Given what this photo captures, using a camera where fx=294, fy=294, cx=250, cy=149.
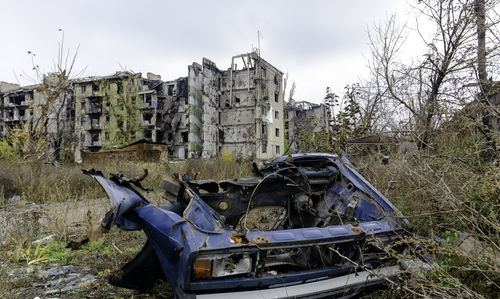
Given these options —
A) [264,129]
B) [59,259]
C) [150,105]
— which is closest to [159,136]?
[150,105]

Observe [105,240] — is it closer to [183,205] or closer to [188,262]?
[183,205]

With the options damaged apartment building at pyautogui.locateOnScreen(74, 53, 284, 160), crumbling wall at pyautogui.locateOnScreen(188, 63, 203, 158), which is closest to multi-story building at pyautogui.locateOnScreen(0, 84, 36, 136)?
damaged apartment building at pyautogui.locateOnScreen(74, 53, 284, 160)

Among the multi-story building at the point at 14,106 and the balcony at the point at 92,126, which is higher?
the multi-story building at the point at 14,106

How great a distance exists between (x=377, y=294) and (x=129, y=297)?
2.27 meters

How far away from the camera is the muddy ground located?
292 cm

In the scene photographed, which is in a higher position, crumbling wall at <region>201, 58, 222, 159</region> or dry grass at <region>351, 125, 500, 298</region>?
crumbling wall at <region>201, 58, 222, 159</region>

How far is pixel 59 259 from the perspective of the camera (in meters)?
3.88

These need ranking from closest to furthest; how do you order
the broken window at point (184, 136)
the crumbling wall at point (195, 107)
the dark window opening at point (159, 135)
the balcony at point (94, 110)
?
1. the crumbling wall at point (195, 107)
2. the broken window at point (184, 136)
3. the dark window opening at point (159, 135)
4. the balcony at point (94, 110)

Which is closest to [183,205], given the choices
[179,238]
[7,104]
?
[179,238]

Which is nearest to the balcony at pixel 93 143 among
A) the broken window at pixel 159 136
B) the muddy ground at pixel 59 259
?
the broken window at pixel 159 136

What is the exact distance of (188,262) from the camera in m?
1.88

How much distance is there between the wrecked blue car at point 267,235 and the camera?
197 centimetres

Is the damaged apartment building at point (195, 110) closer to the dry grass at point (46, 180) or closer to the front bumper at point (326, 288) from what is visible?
the dry grass at point (46, 180)

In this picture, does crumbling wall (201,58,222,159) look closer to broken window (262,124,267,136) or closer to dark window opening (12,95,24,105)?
broken window (262,124,267,136)
